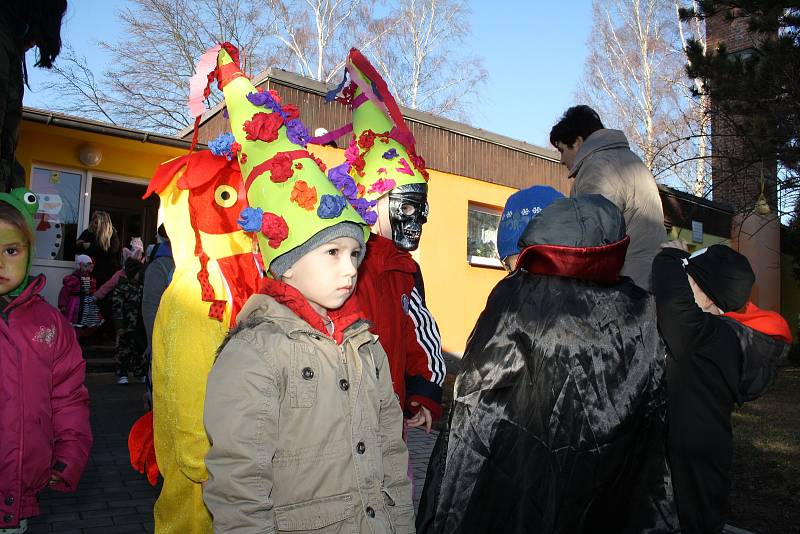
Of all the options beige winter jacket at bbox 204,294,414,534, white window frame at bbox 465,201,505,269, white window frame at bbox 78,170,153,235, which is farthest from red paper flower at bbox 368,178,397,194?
white window frame at bbox 465,201,505,269

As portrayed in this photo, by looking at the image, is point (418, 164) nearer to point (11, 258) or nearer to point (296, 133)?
point (296, 133)

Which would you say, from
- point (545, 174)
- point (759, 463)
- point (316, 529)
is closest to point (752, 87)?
point (759, 463)

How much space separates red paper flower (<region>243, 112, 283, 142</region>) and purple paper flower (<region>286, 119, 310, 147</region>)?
0.06 metres

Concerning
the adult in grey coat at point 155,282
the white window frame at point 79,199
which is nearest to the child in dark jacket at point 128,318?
the white window frame at point 79,199

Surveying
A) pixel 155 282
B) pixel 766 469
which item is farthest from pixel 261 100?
pixel 766 469

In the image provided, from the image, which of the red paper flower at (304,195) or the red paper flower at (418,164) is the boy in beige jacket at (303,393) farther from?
the red paper flower at (418,164)

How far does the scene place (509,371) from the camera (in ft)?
6.86

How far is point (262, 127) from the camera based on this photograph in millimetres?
2578

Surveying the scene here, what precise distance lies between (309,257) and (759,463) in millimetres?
5924

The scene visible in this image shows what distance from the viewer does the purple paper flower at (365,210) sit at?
3.04 meters

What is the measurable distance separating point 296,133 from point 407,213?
736mm

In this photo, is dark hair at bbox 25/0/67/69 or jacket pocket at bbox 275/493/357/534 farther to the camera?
dark hair at bbox 25/0/67/69

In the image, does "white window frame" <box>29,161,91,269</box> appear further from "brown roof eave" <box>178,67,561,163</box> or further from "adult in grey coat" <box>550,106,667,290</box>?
"adult in grey coat" <box>550,106,667,290</box>

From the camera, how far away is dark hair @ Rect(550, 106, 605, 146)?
4395 mm
